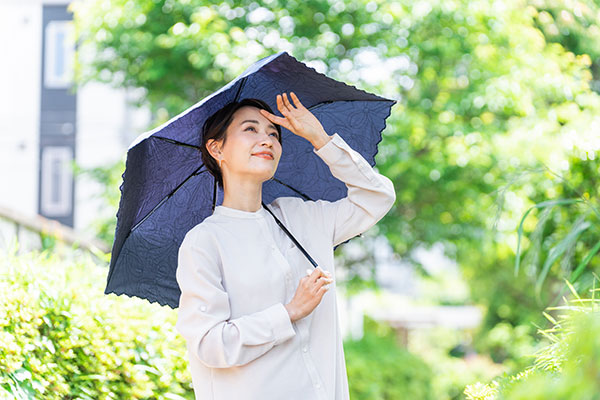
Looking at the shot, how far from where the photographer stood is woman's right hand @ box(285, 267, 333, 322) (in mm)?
2041

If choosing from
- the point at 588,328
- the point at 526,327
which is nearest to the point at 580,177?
the point at 588,328

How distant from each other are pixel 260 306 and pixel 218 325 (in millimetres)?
163

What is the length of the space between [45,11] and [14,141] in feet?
10.3

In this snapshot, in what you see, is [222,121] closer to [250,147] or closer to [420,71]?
[250,147]

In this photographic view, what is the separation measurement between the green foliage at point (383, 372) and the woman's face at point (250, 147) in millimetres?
5836

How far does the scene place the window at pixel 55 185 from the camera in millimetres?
17078

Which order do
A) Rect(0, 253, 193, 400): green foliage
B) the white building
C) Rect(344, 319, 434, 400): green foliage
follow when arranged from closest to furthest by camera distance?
Rect(0, 253, 193, 400): green foliage, Rect(344, 319, 434, 400): green foliage, the white building

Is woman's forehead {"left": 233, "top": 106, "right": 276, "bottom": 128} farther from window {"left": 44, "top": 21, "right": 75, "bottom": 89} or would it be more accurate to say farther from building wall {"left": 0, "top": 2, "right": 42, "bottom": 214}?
building wall {"left": 0, "top": 2, "right": 42, "bottom": 214}

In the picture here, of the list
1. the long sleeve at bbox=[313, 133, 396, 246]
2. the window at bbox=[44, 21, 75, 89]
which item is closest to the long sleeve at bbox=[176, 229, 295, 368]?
the long sleeve at bbox=[313, 133, 396, 246]

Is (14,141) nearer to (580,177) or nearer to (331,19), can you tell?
(331,19)

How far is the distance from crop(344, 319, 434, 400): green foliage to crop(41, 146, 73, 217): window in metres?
9.03

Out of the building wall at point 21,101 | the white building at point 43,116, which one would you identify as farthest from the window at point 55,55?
the building wall at point 21,101

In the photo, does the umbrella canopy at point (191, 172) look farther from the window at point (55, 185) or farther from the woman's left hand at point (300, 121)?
the window at point (55, 185)

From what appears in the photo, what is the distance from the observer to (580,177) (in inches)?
212
